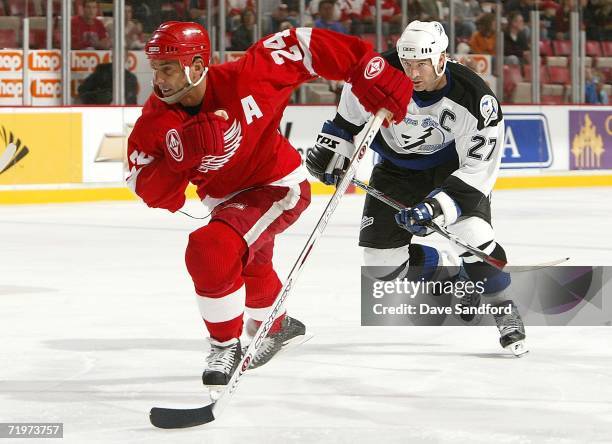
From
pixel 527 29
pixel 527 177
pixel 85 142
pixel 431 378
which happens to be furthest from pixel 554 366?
pixel 527 29

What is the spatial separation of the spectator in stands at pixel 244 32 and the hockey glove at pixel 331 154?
6467 mm

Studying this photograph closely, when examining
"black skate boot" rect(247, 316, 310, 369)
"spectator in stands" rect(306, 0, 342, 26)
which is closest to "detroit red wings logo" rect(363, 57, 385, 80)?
"black skate boot" rect(247, 316, 310, 369)

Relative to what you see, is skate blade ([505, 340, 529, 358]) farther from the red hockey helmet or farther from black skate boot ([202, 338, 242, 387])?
the red hockey helmet

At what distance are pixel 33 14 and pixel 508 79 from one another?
4.54m

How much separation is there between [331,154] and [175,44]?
1.07 metres

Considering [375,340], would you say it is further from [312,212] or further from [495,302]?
[312,212]

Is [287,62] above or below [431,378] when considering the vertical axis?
above

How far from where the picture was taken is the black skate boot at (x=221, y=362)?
323 cm

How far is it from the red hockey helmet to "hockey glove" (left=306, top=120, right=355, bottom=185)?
99cm

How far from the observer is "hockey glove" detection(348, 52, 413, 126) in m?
3.38

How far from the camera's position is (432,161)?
424cm

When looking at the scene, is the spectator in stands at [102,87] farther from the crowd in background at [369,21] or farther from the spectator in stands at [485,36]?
the spectator in stands at [485,36]

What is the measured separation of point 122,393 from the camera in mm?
3396

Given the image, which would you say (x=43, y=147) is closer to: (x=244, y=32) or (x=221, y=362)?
(x=244, y=32)
